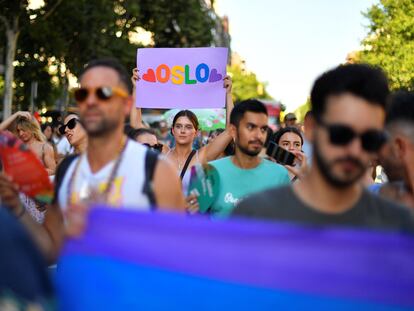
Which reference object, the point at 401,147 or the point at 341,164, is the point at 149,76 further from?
the point at 341,164

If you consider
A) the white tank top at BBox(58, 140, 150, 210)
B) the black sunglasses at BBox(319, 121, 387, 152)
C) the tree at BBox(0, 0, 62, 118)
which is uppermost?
the tree at BBox(0, 0, 62, 118)

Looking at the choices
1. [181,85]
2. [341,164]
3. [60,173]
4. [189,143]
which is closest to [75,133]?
[189,143]

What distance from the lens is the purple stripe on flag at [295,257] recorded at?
263 cm

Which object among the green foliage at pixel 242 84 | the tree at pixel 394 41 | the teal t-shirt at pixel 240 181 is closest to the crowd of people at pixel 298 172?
the teal t-shirt at pixel 240 181

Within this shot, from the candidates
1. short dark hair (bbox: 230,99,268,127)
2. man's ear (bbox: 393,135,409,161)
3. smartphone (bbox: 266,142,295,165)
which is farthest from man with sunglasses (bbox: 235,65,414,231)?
short dark hair (bbox: 230,99,268,127)

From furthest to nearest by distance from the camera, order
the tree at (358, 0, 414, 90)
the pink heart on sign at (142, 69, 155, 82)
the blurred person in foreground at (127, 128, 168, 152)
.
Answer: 1. the tree at (358, 0, 414, 90)
2. the pink heart on sign at (142, 69, 155, 82)
3. the blurred person in foreground at (127, 128, 168, 152)

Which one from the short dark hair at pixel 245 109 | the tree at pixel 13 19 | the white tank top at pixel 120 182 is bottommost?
the white tank top at pixel 120 182

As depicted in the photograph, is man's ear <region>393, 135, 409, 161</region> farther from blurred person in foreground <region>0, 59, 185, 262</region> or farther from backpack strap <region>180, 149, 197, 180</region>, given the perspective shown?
backpack strap <region>180, 149, 197, 180</region>

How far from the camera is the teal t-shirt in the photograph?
5.43 meters

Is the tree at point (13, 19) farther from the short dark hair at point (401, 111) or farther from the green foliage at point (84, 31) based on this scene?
the short dark hair at point (401, 111)

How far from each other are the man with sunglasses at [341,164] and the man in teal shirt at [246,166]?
2.22 metres

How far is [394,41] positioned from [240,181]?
3289cm

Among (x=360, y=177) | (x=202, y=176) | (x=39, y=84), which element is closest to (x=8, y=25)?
(x=39, y=84)

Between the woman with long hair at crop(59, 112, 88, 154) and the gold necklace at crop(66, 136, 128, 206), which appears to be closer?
the gold necklace at crop(66, 136, 128, 206)
